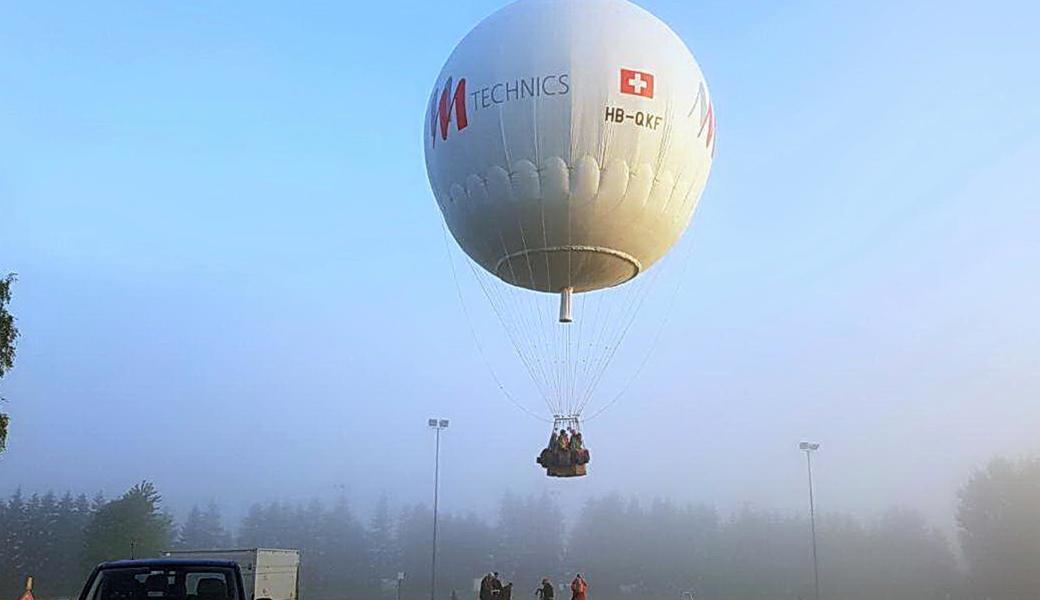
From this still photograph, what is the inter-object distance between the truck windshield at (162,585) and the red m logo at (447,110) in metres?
11.9

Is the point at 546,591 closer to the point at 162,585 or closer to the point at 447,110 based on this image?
the point at 447,110

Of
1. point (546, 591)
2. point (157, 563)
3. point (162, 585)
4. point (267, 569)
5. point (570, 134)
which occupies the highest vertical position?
point (570, 134)

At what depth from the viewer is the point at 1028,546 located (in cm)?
7094

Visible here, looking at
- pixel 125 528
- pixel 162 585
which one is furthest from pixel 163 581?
pixel 125 528

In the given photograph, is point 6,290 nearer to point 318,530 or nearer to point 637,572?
point 637,572

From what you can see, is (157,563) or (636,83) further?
(636,83)

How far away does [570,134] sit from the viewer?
1808 centimetres

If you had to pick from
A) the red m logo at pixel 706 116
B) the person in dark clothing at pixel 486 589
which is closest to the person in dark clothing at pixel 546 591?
the person in dark clothing at pixel 486 589

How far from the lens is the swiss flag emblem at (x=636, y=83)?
719 inches

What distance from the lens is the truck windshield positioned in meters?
8.74

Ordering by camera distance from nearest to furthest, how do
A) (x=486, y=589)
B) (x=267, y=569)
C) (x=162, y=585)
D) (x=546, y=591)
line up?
(x=162, y=585)
(x=486, y=589)
(x=546, y=591)
(x=267, y=569)

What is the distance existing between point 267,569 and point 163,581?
2119cm

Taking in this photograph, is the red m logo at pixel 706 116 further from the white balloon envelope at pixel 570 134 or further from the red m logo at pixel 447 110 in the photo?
the red m logo at pixel 447 110

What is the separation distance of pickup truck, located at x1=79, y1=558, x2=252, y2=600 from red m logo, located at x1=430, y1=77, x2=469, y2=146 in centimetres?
1183
